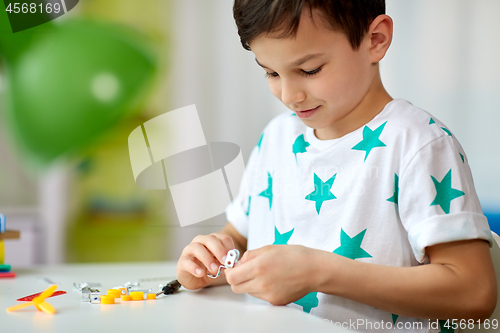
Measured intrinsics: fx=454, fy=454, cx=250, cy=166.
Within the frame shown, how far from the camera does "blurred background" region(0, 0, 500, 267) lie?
1782mm

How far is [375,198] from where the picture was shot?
0.62 metres

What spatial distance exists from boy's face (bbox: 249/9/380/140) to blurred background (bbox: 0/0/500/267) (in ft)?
3.82

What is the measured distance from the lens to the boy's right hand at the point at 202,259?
56 cm

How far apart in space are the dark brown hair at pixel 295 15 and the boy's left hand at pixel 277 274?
10.4 inches

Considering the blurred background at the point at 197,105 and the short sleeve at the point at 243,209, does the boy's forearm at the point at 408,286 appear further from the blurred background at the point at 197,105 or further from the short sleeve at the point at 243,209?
the blurred background at the point at 197,105

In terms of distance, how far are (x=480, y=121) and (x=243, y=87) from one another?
948 millimetres

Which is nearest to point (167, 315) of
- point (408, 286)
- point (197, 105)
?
point (408, 286)

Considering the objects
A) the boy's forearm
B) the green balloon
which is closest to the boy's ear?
the boy's forearm

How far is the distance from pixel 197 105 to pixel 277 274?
1435mm

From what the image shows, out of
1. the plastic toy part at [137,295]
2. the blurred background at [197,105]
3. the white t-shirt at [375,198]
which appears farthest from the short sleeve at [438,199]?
the blurred background at [197,105]

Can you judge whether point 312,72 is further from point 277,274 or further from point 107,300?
point 107,300

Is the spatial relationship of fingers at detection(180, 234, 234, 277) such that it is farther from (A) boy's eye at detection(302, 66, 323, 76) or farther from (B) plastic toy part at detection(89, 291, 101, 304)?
(A) boy's eye at detection(302, 66, 323, 76)

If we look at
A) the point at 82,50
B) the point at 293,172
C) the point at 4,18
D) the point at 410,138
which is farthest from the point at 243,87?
the point at 410,138

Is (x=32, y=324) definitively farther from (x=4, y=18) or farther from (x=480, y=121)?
(x=480, y=121)
